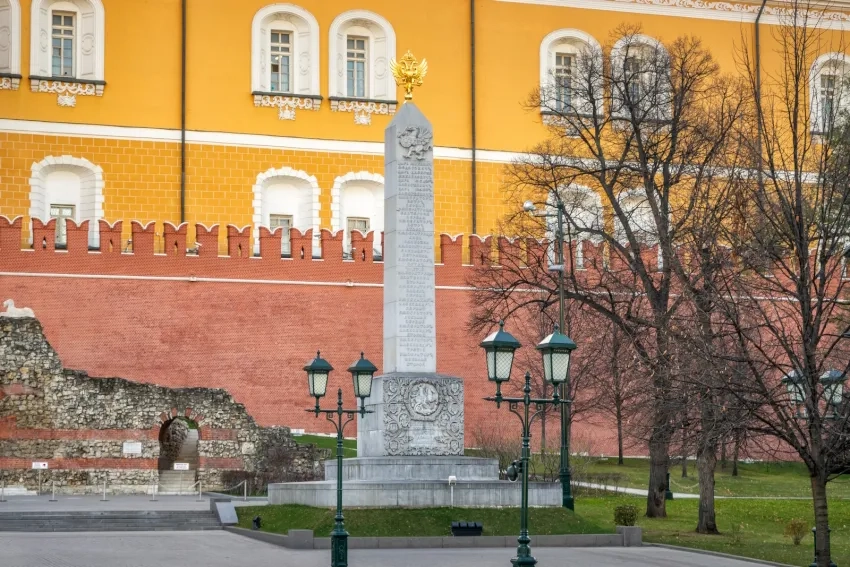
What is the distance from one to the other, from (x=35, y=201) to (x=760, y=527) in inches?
886

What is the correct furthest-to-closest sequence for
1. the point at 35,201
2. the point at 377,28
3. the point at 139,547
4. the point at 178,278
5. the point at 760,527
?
the point at 377,28 < the point at 35,201 < the point at 178,278 < the point at 760,527 < the point at 139,547

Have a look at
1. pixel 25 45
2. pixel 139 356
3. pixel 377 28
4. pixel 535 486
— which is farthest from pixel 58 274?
pixel 535 486

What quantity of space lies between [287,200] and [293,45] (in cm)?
434

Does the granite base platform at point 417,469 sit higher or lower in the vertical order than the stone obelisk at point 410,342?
lower

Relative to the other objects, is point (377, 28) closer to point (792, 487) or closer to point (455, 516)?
point (792, 487)

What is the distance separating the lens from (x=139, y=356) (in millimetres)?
38531

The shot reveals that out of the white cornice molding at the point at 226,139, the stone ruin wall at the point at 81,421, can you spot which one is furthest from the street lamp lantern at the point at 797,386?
the white cornice molding at the point at 226,139

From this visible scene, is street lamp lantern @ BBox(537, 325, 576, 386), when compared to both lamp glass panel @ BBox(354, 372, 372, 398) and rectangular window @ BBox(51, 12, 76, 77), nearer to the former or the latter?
lamp glass panel @ BBox(354, 372, 372, 398)

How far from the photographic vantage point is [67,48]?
145 feet

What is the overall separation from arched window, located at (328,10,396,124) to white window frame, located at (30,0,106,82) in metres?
6.43

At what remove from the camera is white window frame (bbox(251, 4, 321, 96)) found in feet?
150

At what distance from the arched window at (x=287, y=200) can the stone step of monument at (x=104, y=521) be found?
18426 millimetres

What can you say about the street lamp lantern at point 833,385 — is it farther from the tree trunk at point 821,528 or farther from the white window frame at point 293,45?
the white window frame at point 293,45

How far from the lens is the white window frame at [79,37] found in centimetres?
4381
